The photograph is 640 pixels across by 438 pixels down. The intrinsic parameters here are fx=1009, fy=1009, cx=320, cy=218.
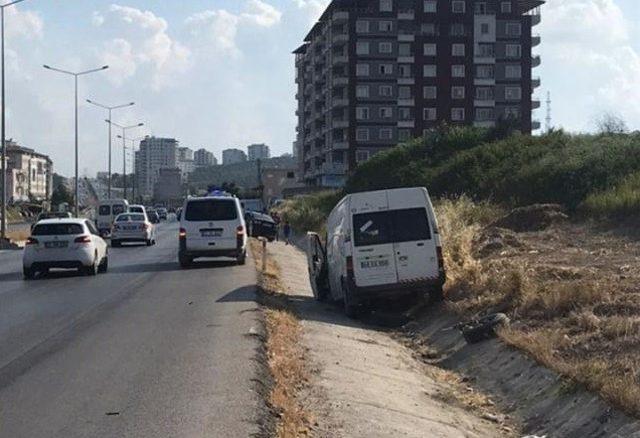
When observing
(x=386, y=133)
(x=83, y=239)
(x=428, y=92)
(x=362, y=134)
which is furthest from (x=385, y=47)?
(x=83, y=239)

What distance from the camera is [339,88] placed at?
111m

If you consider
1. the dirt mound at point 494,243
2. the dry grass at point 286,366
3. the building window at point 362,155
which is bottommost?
the dry grass at point 286,366

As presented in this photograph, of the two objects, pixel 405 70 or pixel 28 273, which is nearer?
A: pixel 28 273

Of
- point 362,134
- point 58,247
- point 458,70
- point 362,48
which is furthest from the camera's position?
point 458,70

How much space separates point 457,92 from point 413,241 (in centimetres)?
9262

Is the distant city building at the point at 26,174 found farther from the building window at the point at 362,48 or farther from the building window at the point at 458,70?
the building window at the point at 458,70

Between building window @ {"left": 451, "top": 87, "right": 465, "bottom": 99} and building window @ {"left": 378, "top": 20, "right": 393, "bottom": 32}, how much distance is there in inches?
373

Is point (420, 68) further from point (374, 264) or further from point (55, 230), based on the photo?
point (374, 264)

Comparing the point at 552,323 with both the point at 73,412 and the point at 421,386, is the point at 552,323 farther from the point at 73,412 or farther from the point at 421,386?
the point at 73,412

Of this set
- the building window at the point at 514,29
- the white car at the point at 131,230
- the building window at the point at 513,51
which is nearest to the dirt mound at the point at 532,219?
the white car at the point at 131,230

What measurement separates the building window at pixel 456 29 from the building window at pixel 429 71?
4.25m

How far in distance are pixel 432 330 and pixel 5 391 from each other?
9573 millimetres

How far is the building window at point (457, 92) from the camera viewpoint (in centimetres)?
11000

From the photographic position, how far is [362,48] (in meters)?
110
